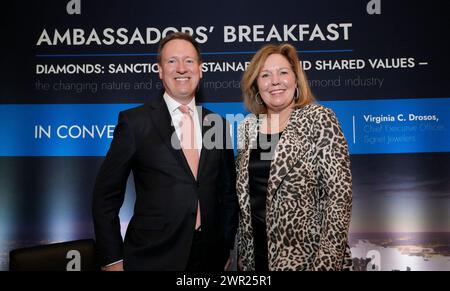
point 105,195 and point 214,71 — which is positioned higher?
point 214,71

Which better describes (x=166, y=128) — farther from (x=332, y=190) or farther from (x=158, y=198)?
(x=332, y=190)

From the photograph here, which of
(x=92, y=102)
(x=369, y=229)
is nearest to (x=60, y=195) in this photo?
(x=92, y=102)

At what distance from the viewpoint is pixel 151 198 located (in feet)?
7.75

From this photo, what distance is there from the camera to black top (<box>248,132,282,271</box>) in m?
2.38

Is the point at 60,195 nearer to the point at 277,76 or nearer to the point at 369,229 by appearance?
the point at 277,76

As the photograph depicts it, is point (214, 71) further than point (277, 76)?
Answer: Yes

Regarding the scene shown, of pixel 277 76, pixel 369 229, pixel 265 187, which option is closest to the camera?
pixel 265 187

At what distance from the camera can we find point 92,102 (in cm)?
387

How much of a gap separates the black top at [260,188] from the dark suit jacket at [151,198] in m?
0.25

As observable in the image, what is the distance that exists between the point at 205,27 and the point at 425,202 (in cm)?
260

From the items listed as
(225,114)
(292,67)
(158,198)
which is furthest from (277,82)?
(225,114)

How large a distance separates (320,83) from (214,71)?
1.00 metres

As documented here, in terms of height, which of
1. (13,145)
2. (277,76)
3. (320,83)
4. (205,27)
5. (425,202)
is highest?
(205,27)

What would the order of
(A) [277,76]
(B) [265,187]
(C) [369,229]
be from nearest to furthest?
1. (B) [265,187]
2. (A) [277,76]
3. (C) [369,229]
